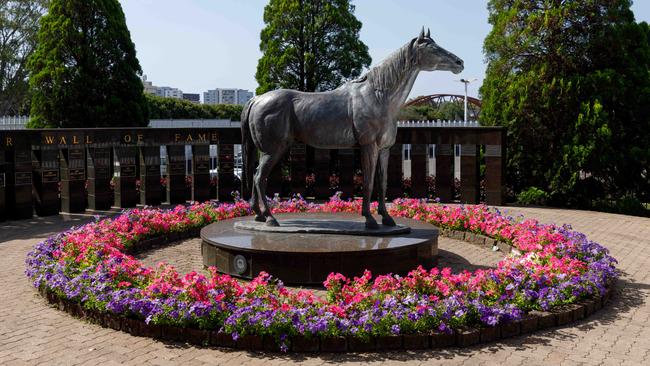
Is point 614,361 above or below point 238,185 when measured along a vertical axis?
below

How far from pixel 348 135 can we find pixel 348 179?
9.22 meters

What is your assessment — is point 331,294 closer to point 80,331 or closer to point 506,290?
point 506,290

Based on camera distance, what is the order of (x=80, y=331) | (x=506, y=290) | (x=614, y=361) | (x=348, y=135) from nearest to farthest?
(x=614, y=361) → (x=80, y=331) → (x=506, y=290) → (x=348, y=135)

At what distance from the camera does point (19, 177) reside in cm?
1441

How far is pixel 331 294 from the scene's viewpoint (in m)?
6.65

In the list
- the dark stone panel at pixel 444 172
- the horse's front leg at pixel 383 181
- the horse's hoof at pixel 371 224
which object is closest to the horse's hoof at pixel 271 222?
the horse's hoof at pixel 371 224

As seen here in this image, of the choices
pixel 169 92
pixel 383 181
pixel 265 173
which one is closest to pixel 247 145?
pixel 265 173

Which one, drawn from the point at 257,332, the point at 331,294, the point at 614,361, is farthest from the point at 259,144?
the point at 614,361

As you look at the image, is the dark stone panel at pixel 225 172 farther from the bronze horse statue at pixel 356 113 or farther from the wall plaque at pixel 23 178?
the bronze horse statue at pixel 356 113

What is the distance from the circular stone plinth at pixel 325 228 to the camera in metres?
8.98

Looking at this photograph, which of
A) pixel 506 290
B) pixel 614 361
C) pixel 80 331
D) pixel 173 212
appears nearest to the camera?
pixel 614 361

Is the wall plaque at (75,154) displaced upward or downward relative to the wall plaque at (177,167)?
upward

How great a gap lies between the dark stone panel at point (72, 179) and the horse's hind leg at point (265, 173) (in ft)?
26.2

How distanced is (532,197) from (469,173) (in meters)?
1.99
